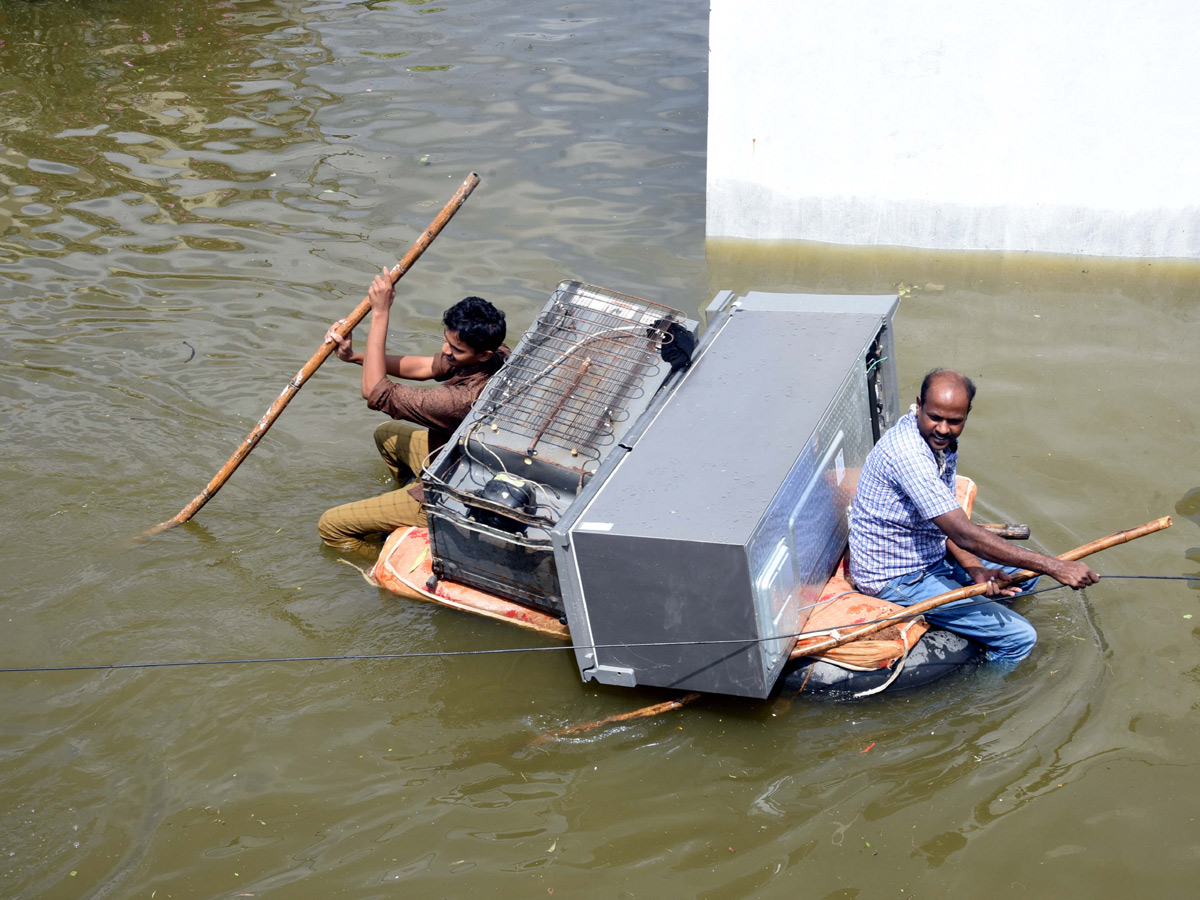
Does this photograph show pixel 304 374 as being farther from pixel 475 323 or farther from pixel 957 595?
pixel 957 595

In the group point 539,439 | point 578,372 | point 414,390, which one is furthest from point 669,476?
point 414,390

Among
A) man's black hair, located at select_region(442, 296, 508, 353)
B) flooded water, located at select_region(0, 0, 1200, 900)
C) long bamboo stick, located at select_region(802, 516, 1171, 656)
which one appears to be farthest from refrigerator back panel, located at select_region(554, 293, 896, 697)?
man's black hair, located at select_region(442, 296, 508, 353)

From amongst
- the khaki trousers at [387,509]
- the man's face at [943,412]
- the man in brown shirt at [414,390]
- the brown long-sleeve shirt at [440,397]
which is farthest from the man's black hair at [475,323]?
the man's face at [943,412]

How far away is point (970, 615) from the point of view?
4652 millimetres

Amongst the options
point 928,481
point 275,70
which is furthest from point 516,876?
point 275,70

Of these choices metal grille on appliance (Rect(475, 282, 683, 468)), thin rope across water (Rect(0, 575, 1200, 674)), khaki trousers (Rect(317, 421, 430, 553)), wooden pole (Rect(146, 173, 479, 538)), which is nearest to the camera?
thin rope across water (Rect(0, 575, 1200, 674))

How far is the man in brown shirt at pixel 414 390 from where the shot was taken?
17.1 ft

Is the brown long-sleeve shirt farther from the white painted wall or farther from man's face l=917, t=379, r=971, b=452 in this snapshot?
the white painted wall

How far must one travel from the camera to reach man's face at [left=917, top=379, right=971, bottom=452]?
4.23 metres

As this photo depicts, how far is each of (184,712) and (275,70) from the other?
31.4 feet

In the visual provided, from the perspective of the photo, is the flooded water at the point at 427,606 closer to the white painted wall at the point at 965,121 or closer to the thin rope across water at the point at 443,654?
the thin rope across water at the point at 443,654

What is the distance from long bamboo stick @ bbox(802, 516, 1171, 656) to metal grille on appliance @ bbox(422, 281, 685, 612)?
126 cm

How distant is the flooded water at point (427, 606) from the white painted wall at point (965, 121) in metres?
0.37

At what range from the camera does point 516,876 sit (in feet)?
13.7
